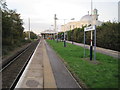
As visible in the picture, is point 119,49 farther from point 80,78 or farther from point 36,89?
point 36,89

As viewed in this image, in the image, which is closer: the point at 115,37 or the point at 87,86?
the point at 87,86

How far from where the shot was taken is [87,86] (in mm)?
6191

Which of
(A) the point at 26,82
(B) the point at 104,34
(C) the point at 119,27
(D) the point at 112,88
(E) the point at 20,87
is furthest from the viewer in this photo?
(B) the point at 104,34

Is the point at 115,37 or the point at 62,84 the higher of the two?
the point at 115,37

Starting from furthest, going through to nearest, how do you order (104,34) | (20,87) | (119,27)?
1. (104,34)
2. (119,27)
3. (20,87)

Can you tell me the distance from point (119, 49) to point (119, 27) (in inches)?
113

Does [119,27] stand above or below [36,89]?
above

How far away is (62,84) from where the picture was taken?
6656 mm

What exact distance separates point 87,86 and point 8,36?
2091cm

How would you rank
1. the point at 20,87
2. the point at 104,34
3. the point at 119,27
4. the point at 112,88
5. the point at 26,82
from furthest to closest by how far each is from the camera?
the point at 104,34
the point at 119,27
the point at 26,82
the point at 20,87
the point at 112,88

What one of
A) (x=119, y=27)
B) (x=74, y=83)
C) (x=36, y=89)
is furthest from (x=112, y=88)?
(x=119, y=27)

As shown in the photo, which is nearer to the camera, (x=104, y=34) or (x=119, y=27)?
(x=119, y=27)

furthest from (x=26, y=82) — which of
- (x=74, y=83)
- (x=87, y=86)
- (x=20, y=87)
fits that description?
(x=87, y=86)

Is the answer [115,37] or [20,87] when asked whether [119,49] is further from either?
[20,87]
